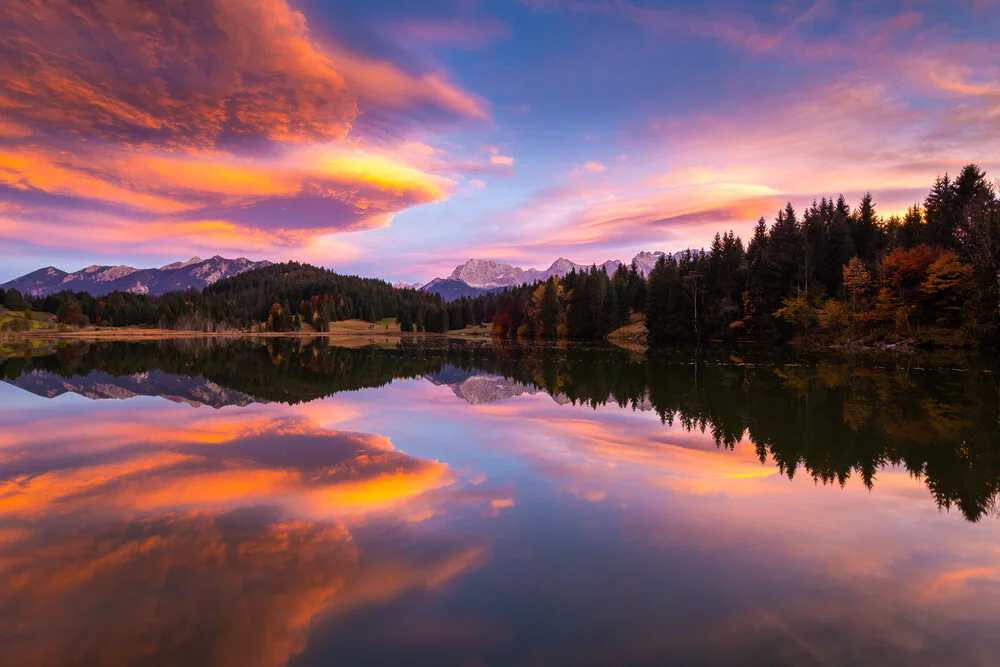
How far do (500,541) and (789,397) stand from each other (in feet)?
71.3

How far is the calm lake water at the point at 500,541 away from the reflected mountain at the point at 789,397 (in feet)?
0.67

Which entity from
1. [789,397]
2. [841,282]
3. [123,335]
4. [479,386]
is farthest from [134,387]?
[123,335]

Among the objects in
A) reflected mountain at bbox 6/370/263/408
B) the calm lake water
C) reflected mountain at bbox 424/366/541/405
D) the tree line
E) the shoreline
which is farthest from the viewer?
the shoreline

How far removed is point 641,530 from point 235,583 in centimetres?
649

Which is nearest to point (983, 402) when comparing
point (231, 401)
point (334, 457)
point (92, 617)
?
point (334, 457)

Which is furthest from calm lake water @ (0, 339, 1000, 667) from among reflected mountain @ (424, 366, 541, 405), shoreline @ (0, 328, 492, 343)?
shoreline @ (0, 328, 492, 343)

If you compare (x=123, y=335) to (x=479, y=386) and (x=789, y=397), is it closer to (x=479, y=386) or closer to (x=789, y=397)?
(x=479, y=386)

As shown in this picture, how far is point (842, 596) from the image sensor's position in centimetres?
692

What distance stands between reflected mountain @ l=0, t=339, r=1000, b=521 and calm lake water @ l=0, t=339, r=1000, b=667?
203 millimetres

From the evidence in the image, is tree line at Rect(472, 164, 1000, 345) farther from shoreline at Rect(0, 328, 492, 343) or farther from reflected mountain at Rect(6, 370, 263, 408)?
reflected mountain at Rect(6, 370, 263, 408)

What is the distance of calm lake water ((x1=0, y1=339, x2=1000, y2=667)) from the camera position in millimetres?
5867

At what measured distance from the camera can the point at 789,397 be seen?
987 inches

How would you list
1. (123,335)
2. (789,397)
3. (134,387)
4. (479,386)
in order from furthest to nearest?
1. (123,335)
2. (479,386)
3. (134,387)
4. (789,397)

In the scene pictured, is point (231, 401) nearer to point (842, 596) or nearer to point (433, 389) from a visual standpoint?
point (433, 389)
